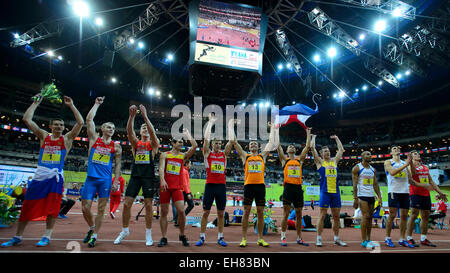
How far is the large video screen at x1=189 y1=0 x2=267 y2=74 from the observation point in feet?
50.0

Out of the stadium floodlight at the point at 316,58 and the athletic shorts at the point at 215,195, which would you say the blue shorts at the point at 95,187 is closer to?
the athletic shorts at the point at 215,195

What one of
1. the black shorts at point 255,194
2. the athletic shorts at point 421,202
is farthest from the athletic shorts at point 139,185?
the athletic shorts at point 421,202

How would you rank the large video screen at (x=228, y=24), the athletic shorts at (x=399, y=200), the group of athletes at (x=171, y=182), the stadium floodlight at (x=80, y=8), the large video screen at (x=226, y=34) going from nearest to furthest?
the group of athletes at (x=171, y=182) < the athletic shorts at (x=399, y=200) < the large video screen at (x=226, y=34) < the large video screen at (x=228, y=24) < the stadium floodlight at (x=80, y=8)

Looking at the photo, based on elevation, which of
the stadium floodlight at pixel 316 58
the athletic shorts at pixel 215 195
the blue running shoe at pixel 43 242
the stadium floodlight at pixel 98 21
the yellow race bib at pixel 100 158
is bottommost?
the blue running shoe at pixel 43 242

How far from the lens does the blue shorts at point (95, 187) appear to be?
480 cm

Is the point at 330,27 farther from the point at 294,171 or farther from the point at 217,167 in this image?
the point at 217,167

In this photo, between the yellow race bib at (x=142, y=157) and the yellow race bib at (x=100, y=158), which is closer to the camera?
the yellow race bib at (x=100, y=158)

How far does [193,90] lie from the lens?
71.4 ft

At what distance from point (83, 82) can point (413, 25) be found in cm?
4303

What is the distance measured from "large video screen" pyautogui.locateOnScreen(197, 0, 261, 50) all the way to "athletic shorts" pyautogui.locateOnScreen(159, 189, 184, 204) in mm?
12465

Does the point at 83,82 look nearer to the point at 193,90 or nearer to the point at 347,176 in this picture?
the point at 193,90

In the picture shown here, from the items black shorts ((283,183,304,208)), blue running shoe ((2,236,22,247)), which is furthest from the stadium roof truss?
blue running shoe ((2,236,22,247))

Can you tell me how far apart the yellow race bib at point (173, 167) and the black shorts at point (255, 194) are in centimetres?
176
